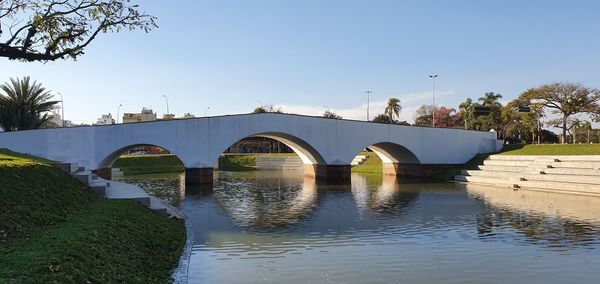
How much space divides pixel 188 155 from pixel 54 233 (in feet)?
80.5

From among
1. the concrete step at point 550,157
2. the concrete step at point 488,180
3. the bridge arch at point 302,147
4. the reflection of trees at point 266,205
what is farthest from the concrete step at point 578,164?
the bridge arch at point 302,147

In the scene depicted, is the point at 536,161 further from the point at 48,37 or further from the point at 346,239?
the point at 48,37

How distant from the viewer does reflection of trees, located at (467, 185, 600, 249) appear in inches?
534

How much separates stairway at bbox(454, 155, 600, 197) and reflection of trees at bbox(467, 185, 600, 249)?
1889 mm

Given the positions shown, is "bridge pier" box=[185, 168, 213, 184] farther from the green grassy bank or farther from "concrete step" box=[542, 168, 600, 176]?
"concrete step" box=[542, 168, 600, 176]

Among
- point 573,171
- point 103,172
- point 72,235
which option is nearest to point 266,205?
point 72,235

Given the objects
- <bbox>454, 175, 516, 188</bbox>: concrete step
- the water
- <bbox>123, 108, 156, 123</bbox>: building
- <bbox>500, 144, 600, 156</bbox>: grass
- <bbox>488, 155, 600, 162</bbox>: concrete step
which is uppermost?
<bbox>123, 108, 156, 123</bbox>: building

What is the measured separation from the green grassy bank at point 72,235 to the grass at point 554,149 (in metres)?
32.7

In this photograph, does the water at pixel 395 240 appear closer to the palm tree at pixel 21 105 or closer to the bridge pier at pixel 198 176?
the bridge pier at pixel 198 176

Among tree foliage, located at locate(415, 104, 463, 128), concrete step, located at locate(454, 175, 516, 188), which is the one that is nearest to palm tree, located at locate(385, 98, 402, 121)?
tree foliage, located at locate(415, 104, 463, 128)

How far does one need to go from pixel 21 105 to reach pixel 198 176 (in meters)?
18.4

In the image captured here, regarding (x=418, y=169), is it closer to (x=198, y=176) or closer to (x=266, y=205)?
(x=198, y=176)

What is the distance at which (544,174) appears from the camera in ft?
97.6

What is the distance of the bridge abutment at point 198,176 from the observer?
32.7 metres
